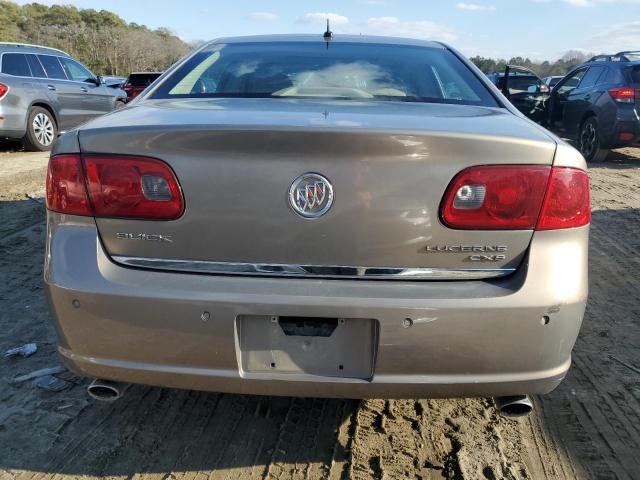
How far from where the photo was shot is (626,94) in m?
9.23

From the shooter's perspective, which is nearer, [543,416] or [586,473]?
[586,473]

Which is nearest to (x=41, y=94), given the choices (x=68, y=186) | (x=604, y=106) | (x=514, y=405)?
(x=68, y=186)

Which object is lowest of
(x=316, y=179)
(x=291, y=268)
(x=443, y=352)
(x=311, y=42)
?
(x=443, y=352)

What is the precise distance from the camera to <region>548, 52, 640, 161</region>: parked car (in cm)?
916

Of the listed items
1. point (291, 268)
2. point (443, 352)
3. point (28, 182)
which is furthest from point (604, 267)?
point (28, 182)

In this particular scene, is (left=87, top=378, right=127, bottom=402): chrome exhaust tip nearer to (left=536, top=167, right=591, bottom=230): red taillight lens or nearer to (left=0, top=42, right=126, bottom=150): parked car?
(left=536, top=167, right=591, bottom=230): red taillight lens

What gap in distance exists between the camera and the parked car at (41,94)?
9297 millimetres

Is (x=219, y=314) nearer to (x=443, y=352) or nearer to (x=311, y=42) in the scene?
(x=443, y=352)

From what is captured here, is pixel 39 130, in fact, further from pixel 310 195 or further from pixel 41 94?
pixel 310 195

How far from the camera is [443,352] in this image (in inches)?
72.9

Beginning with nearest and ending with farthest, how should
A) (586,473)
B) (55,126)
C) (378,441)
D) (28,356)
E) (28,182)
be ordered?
(586,473) < (378,441) < (28,356) < (28,182) < (55,126)

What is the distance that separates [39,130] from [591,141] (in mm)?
9719

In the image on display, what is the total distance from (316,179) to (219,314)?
1.76ft

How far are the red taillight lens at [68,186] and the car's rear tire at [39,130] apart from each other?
8580 mm
